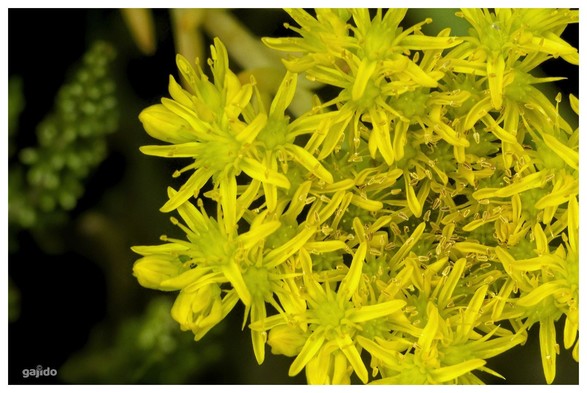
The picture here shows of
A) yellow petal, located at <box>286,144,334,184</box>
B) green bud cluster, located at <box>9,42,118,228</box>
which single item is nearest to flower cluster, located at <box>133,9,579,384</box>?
yellow petal, located at <box>286,144,334,184</box>

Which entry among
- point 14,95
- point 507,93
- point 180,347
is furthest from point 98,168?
point 507,93

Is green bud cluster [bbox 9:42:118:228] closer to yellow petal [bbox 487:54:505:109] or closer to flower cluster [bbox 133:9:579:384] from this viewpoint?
flower cluster [bbox 133:9:579:384]

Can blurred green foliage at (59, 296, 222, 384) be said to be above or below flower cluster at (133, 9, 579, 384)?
below

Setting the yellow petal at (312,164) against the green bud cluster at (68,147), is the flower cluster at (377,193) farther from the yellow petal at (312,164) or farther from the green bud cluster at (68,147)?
the green bud cluster at (68,147)

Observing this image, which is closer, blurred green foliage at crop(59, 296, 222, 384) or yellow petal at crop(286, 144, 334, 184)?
yellow petal at crop(286, 144, 334, 184)

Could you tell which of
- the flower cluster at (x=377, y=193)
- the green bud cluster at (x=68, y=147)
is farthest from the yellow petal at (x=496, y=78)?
the green bud cluster at (x=68, y=147)

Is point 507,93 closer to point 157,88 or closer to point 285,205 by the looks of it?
point 285,205
